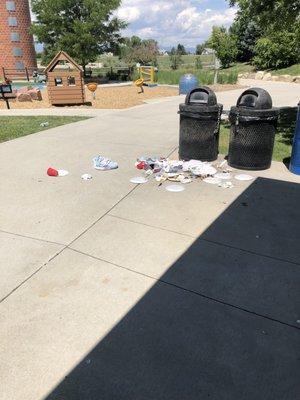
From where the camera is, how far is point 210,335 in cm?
261

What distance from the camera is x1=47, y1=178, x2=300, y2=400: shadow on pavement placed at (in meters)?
2.21

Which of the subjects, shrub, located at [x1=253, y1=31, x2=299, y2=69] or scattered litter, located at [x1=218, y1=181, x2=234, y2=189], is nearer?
scattered litter, located at [x1=218, y1=181, x2=234, y2=189]

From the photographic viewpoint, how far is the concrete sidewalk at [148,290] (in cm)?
228

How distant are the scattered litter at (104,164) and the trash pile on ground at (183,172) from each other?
43cm

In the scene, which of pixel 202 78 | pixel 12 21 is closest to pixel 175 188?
pixel 202 78

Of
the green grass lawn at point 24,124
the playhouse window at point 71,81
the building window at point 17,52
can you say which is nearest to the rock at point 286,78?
the playhouse window at point 71,81

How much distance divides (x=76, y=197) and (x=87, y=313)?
251 cm

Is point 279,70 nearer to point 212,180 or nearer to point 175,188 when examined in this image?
point 212,180

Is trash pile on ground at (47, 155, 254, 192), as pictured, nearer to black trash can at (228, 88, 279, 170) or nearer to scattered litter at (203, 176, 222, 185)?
scattered litter at (203, 176, 222, 185)

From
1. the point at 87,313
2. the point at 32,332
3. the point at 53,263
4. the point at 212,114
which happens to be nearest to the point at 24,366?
the point at 32,332

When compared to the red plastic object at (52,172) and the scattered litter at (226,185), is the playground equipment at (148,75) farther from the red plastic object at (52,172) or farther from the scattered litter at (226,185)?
the scattered litter at (226,185)

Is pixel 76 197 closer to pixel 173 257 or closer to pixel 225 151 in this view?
pixel 173 257

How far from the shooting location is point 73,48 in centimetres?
2417

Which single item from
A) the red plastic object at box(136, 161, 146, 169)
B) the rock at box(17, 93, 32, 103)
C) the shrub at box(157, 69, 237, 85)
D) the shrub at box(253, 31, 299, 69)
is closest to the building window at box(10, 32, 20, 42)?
the shrub at box(157, 69, 237, 85)
